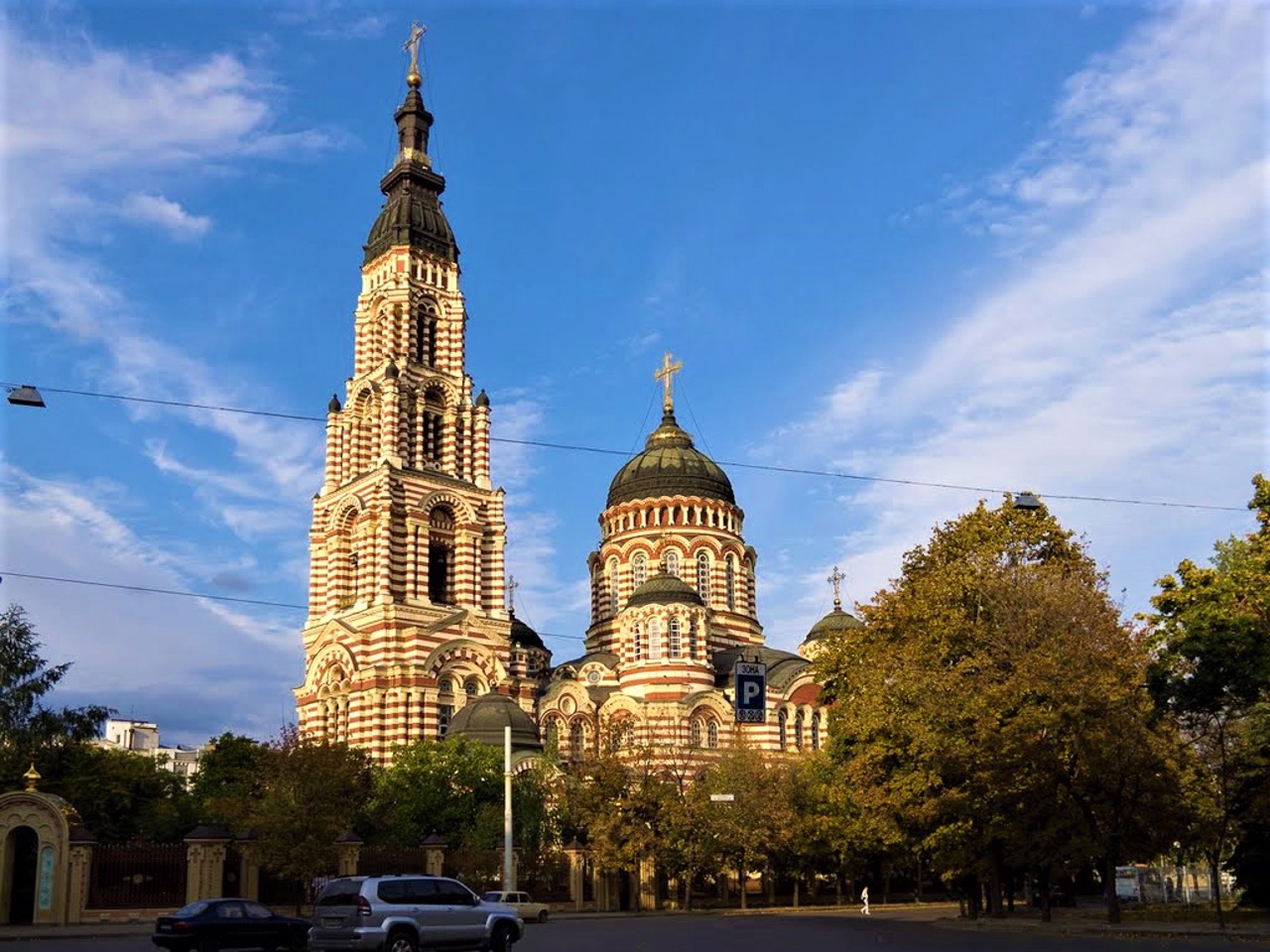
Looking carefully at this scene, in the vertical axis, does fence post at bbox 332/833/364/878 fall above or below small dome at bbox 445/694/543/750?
below

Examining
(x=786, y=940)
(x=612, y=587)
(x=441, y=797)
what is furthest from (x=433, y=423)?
(x=786, y=940)

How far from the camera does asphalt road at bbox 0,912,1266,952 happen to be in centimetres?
2645

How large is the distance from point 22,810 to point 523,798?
2197 cm

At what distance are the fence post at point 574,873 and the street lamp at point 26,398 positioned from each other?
3222 centimetres

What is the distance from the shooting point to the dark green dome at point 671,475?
8162 cm

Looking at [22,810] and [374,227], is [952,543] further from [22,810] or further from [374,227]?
[374,227]

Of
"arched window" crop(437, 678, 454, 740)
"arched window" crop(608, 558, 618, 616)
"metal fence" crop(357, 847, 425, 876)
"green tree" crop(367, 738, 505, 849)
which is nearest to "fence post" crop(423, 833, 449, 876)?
"metal fence" crop(357, 847, 425, 876)

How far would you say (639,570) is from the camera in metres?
80.9

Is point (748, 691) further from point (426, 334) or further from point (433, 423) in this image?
point (426, 334)

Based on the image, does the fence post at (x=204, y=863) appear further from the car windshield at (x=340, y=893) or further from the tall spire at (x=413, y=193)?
the tall spire at (x=413, y=193)

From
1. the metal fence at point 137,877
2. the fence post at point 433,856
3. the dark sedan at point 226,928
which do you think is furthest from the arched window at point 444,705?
the dark sedan at point 226,928

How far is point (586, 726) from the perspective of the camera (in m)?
70.9

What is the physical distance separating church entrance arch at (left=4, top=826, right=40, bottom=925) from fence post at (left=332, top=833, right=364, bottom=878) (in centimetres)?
882

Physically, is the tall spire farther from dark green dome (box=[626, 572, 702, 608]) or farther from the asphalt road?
the asphalt road
